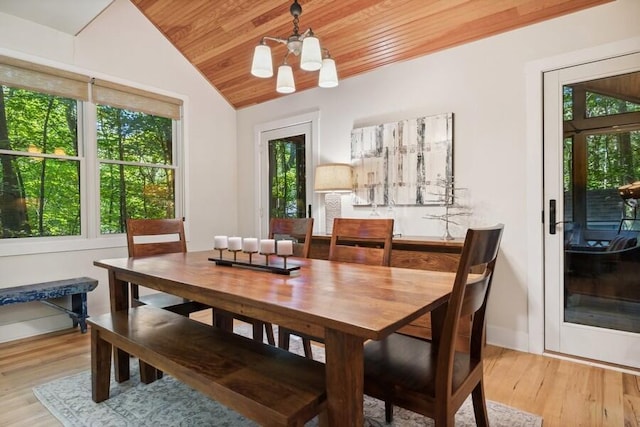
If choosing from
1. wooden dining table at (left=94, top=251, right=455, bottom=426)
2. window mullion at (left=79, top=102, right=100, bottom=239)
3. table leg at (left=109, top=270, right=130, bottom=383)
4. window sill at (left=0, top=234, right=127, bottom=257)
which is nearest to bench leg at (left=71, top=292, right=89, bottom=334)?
window sill at (left=0, top=234, right=127, bottom=257)

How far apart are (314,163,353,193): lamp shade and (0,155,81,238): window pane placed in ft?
7.79

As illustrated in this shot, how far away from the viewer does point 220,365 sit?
54.5 inches

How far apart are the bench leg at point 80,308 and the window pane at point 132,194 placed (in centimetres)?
73

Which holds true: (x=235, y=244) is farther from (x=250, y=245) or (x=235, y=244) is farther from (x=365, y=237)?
(x=365, y=237)

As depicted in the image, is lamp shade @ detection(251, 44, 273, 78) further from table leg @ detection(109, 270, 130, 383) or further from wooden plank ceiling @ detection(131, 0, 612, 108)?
table leg @ detection(109, 270, 130, 383)

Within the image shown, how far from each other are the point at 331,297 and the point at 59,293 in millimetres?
2787

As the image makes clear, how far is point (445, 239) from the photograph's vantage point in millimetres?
2746

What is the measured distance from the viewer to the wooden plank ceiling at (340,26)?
103 inches

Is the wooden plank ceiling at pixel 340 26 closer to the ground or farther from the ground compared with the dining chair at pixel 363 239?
farther from the ground

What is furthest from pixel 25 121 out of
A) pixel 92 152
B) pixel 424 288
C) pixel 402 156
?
pixel 424 288

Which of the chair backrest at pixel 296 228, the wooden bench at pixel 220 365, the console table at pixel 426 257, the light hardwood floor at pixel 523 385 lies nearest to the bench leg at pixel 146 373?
the wooden bench at pixel 220 365

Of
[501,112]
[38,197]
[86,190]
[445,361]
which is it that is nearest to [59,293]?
[38,197]

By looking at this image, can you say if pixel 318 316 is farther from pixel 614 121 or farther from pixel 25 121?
pixel 25 121

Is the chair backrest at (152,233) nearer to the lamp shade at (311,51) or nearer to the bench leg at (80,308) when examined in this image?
the bench leg at (80,308)
